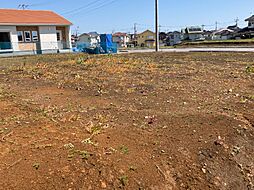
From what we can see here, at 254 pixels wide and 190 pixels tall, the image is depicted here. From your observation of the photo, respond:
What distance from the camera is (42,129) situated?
12.6 ft

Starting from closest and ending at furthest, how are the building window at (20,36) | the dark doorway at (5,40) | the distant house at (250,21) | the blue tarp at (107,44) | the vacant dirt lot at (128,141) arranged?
the vacant dirt lot at (128,141)
the dark doorway at (5,40)
the building window at (20,36)
the blue tarp at (107,44)
the distant house at (250,21)

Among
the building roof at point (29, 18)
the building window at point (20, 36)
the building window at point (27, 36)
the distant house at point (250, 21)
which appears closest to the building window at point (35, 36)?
the building window at point (27, 36)

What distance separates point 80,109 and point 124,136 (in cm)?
158

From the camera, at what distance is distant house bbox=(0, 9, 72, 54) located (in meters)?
25.2

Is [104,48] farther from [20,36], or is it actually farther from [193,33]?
[193,33]

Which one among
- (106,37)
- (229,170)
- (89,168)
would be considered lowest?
(229,170)

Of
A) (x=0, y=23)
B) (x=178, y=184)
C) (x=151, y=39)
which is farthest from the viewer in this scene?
(x=151, y=39)

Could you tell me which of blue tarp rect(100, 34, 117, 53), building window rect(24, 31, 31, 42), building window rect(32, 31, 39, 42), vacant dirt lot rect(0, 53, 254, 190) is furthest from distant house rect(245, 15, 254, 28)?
vacant dirt lot rect(0, 53, 254, 190)

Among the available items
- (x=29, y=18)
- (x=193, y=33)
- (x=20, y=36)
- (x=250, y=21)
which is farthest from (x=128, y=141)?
(x=193, y=33)

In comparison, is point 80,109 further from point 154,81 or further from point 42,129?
point 154,81

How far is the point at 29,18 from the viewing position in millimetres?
27203

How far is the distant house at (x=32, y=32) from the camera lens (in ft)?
82.7

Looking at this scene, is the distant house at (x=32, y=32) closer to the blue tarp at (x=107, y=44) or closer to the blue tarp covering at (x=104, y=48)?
the blue tarp covering at (x=104, y=48)

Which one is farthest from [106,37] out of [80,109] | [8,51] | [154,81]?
[80,109]
